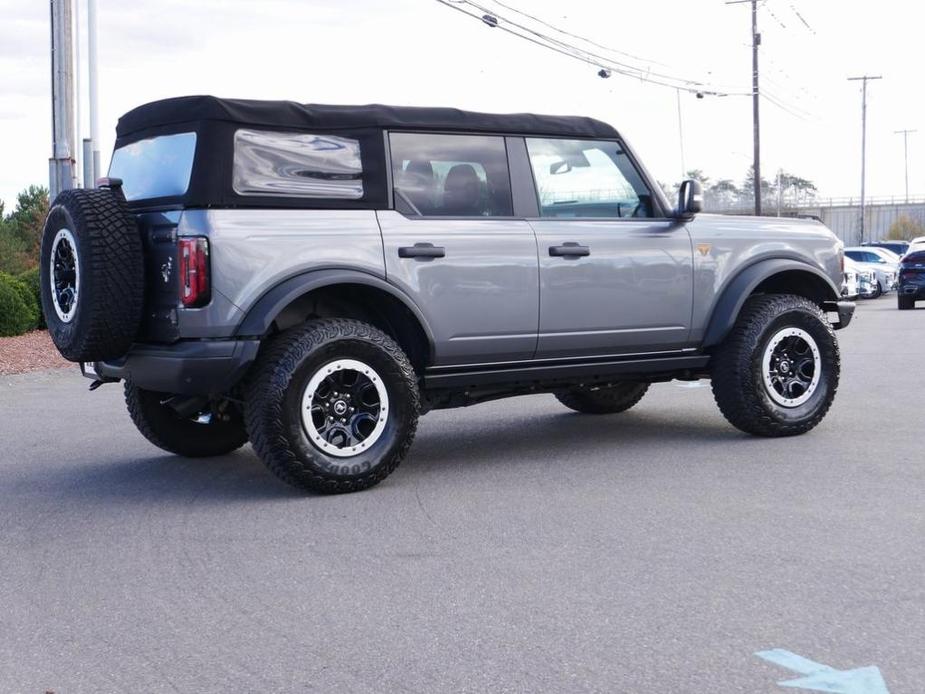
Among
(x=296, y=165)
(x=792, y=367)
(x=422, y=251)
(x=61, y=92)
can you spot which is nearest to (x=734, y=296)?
(x=792, y=367)

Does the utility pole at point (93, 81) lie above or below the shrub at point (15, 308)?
above

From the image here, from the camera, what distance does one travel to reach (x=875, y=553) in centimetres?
532

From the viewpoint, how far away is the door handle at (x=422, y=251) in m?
7.04

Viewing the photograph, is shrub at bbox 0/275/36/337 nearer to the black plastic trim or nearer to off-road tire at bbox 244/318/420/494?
the black plastic trim

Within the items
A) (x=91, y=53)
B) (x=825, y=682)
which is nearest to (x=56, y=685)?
(x=825, y=682)

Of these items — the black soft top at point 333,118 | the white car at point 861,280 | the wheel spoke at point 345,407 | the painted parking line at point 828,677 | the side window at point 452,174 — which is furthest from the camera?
the white car at point 861,280

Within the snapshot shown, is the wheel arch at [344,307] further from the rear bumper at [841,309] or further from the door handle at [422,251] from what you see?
the rear bumper at [841,309]

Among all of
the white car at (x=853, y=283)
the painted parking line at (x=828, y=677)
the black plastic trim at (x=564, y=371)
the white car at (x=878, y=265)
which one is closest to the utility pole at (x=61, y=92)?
the black plastic trim at (x=564, y=371)

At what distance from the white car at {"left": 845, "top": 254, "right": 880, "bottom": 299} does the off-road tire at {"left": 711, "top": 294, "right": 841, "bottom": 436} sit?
2497 cm

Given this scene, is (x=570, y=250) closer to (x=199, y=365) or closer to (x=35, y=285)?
(x=199, y=365)

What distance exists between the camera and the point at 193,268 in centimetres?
644

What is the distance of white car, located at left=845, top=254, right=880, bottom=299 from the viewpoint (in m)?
33.0

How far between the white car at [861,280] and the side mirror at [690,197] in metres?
25.7

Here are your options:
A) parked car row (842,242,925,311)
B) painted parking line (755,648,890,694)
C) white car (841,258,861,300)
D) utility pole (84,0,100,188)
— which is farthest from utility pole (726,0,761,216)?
painted parking line (755,648,890,694)
